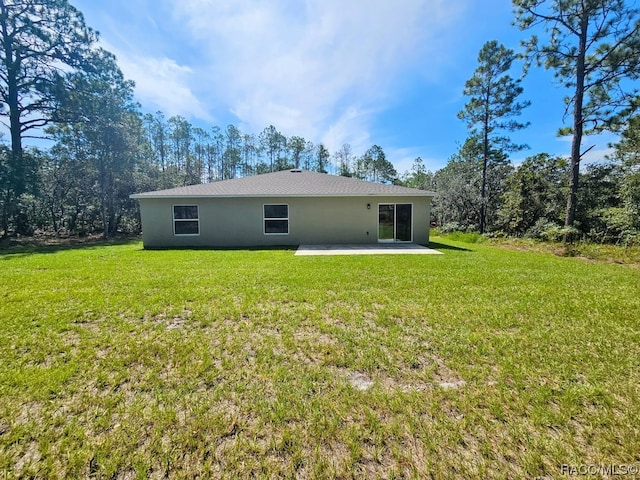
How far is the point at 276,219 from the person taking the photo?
10.9m

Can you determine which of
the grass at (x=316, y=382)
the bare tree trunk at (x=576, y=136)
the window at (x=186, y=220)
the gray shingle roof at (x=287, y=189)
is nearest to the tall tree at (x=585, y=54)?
the bare tree trunk at (x=576, y=136)

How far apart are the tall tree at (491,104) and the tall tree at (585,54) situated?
5450mm

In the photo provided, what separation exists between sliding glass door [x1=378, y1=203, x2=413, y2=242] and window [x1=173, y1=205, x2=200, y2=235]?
25.4 ft

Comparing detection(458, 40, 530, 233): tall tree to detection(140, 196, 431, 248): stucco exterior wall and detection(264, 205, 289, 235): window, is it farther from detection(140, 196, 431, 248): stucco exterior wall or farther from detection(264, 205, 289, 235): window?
detection(264, 205, 289, 235): window

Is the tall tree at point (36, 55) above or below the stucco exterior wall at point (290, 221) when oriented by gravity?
above

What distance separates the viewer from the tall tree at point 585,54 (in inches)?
382

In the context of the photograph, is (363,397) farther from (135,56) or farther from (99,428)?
(135,56)

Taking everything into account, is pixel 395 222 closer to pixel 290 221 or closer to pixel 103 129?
pixel 290 221

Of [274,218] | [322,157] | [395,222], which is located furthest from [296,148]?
[395,222]

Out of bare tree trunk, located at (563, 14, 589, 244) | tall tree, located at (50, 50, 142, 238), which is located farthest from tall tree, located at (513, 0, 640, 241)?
tall tree, located at (50, 50, 142, 238)

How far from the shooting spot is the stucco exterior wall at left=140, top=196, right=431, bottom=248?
35.2ft

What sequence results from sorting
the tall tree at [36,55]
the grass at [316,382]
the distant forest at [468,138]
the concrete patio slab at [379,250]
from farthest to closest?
1. the tall tree at [36,55]
2. the distant forest at [468,138]
3. the concrete patio slab at [379,250]
4. the grass at [316,382]

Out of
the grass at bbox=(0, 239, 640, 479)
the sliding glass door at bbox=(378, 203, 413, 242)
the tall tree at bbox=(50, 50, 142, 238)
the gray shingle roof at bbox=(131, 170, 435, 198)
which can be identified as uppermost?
the tall tree at bbox=(50, 50, 142, 238)

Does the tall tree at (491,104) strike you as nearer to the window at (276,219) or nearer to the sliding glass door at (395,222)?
the sliding glass door at (395,222)
